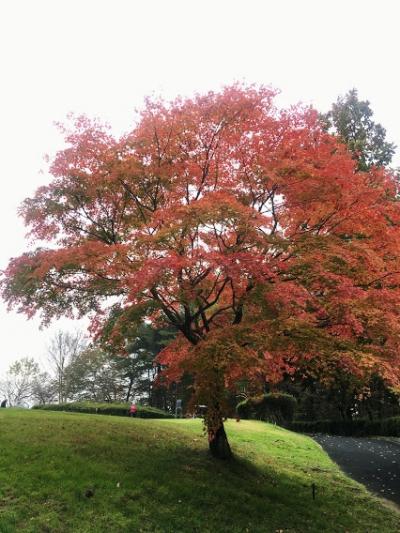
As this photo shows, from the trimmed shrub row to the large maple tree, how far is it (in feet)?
64.6

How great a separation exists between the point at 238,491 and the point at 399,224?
8.26 metres

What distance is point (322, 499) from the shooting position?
1099 cm

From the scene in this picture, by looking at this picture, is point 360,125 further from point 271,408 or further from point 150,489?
point 150,489

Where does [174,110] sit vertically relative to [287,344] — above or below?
above

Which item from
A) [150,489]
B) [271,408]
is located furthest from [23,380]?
[150,489]

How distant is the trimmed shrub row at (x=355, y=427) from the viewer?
2827 centimetres

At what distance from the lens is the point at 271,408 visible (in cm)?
3412

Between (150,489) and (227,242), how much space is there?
584cm

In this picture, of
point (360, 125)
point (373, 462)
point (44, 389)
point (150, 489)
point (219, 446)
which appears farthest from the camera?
point (44, 389)

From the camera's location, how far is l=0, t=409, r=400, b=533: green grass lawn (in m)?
7.88

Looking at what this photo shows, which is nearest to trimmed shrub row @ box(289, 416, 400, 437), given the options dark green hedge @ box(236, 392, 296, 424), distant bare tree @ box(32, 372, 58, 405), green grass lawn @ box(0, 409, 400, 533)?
dark green hedge @ box(236, 392, 296, 424)

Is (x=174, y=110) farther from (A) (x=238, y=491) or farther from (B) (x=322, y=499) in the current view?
(B) (x=322, y=499)

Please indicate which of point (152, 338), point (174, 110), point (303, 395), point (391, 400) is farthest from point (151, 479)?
point (152, 338)

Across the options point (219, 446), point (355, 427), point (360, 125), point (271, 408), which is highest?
point (360, 125)
